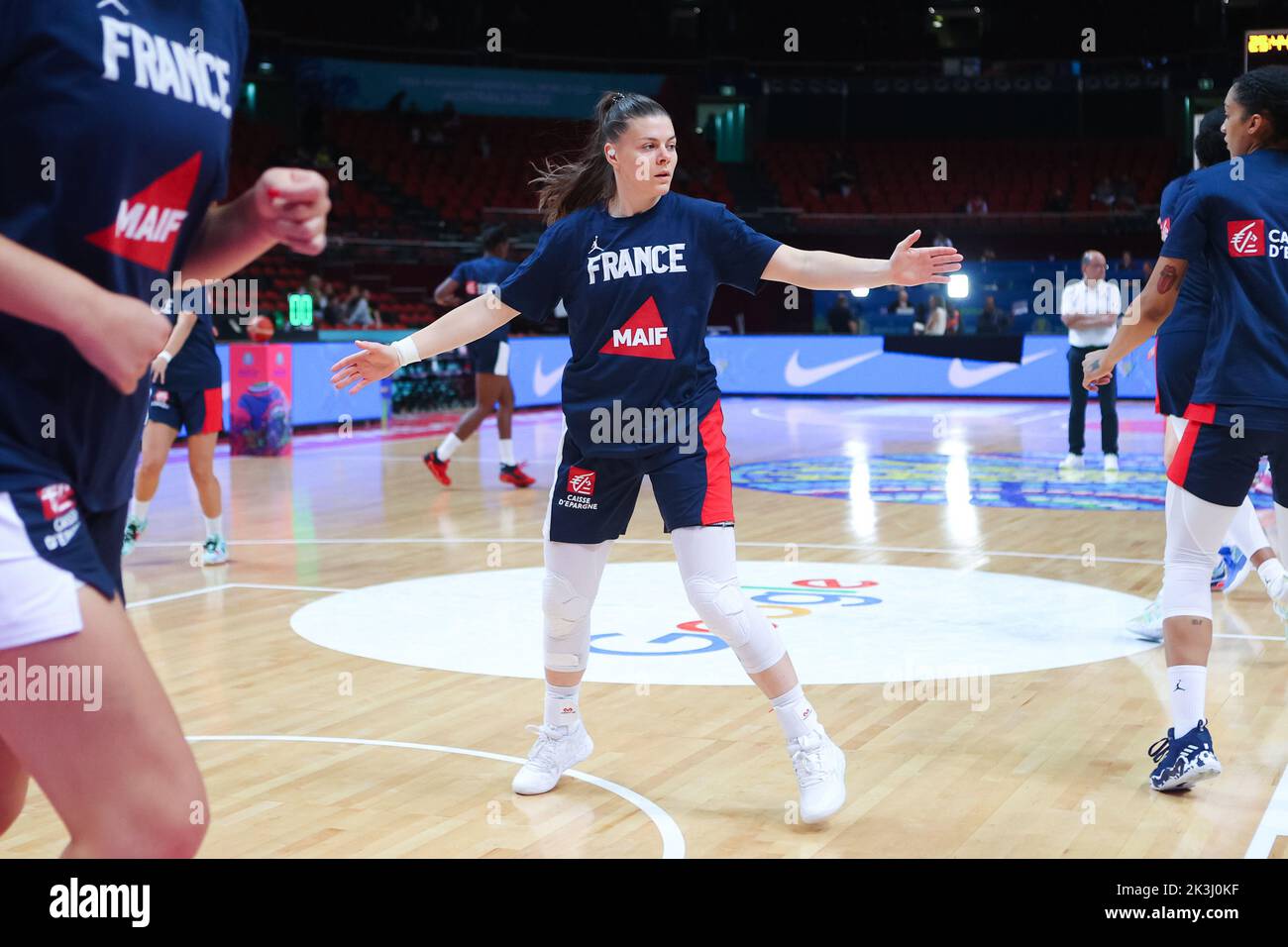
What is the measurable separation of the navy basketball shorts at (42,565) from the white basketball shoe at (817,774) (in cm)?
223

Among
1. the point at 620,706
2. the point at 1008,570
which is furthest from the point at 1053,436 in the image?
the point at 620,706

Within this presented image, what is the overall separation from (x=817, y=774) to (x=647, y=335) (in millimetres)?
1241

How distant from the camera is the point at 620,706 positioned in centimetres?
489

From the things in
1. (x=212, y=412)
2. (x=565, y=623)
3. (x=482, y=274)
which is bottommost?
(x=565, y=623)

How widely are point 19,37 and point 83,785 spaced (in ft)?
3.01

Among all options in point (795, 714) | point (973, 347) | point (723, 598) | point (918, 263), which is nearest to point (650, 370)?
point (723, 598)

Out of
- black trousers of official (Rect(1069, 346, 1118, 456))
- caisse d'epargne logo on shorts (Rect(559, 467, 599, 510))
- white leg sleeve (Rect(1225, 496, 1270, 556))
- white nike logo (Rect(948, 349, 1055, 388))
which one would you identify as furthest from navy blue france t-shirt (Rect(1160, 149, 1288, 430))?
white nike logo (Rect(948, 349, 1055, 388))

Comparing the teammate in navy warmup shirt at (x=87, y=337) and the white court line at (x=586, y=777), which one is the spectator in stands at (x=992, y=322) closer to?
the white court line at (x=586, y=777)

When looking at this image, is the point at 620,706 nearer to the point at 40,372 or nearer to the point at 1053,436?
the point at 40,372

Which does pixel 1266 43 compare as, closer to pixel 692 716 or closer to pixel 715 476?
pixel 692 716

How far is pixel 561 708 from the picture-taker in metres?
4.07

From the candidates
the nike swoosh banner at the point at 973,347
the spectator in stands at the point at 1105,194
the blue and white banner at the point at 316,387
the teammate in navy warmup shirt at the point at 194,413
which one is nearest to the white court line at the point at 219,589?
the teammate in navy warmup shirt at the point at 194,413

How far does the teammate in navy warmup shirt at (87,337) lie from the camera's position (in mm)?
1713

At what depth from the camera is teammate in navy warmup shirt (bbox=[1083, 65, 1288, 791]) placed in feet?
12.6
